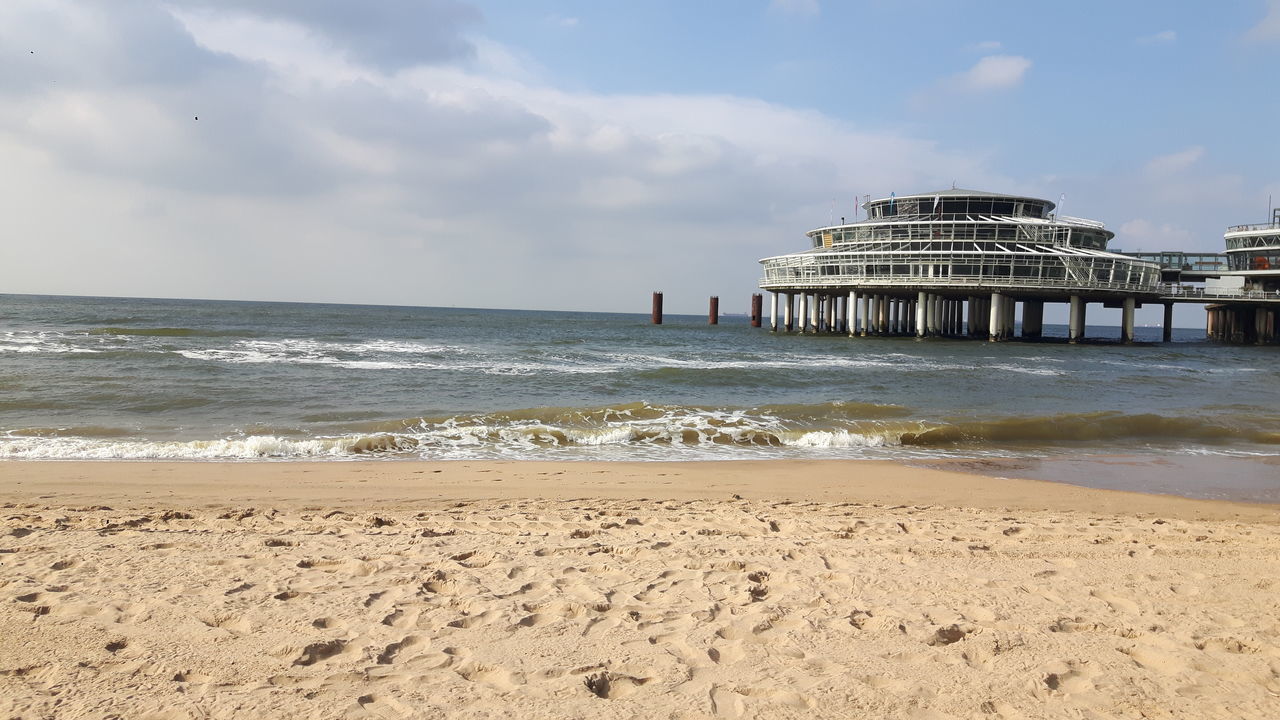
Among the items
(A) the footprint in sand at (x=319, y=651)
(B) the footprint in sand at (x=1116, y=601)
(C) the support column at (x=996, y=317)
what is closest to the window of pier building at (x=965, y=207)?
(C) the support column at (x=996, y=317)

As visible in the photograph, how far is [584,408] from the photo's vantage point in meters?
16.0

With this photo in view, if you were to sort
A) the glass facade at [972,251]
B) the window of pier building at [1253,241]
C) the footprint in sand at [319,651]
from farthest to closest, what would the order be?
1. the window of pier building at [1253,241]
2. the glass facade at [972,251]
3. the footprint in sand at [319,651]

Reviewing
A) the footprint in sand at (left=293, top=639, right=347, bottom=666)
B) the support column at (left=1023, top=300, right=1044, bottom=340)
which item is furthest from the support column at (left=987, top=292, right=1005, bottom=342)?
the footprint in sand at (left=293, top=639, right=347, bottom=666)

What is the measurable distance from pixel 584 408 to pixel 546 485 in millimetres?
6776

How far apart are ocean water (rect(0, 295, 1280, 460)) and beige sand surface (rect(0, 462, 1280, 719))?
5.03 m

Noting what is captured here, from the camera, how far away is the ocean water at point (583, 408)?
491 inches

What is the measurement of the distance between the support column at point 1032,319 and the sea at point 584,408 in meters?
28.7

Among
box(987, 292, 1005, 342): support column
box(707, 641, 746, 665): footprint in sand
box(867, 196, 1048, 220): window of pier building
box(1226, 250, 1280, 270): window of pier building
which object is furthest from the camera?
box(1226, 250, 1280, 270): window of pier building

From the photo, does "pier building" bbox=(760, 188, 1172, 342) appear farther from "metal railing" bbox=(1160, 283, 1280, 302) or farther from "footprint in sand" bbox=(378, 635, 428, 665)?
"footprint in sand" bbox=(378, 635, 428, 665)

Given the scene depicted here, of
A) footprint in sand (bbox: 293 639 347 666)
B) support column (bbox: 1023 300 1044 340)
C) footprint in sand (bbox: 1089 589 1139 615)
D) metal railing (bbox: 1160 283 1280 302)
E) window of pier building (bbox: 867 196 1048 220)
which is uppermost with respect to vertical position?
window of pier building (bbox: 867 196 1048 220)

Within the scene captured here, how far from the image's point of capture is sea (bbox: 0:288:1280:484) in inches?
489

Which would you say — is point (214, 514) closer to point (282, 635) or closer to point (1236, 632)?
point (282, 635)

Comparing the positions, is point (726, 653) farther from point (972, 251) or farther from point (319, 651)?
point (972, 251)

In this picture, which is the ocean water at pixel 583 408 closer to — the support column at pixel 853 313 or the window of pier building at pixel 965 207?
the support column at pixel 853 313
